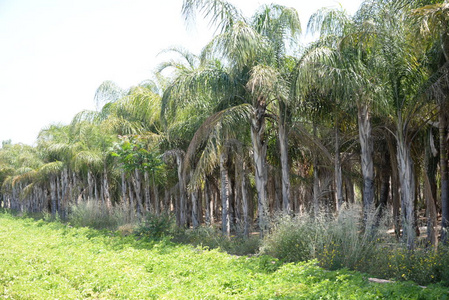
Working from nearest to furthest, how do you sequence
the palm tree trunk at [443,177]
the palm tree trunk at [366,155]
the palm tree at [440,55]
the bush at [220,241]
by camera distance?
1. the palm tree at [440,55]
2. the palm tree trunk at [443,177]
3. the palm tree trunk at [366,155]
4. the bush at [220,241]

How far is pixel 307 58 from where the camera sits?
36.7 feet

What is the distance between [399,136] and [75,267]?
26.8 ft

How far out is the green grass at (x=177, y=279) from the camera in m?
6.06

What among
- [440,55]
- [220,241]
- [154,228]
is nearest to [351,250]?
[220,241]

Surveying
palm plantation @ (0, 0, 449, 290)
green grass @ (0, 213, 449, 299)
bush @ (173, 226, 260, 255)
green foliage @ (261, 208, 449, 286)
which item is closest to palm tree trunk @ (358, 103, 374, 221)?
palm plantation @ (0, 0, 449, 290)

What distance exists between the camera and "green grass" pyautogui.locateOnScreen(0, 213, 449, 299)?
6.06m

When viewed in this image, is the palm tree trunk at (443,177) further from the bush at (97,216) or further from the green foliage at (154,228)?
the bush at (97,216)

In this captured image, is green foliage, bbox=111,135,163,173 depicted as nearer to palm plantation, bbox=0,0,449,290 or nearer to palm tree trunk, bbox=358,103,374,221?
palm plantation, bbox=0,0,449,290

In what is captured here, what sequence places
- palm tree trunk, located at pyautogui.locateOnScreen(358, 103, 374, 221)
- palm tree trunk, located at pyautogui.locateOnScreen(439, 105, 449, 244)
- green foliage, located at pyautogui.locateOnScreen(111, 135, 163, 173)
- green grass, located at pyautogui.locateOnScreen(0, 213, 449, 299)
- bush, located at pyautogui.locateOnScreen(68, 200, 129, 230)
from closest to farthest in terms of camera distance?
green grass, located at pyautogui.locateOnScreen(0, 213, 449, 299)
palm tree trunk, located at pyautogui.locateOnScreen(439, 105, 449, 244)
palm tree trunk, located at pyautogui.locateOnScreen(358, 103, 374, 221)
green foliage, located at pyautogui.locateOnScreen(111, 135, 163, 173)
bush, located at pyautogui.locateOnScreen(68, 200, 129, 230)

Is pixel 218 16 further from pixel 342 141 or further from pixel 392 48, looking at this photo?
pixel 342 141

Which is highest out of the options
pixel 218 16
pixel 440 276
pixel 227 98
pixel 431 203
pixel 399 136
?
pixel 218 16

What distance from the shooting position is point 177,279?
25.3ft

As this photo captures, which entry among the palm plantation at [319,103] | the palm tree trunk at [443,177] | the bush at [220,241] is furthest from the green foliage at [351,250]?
the palm tree trunk at [443,177]

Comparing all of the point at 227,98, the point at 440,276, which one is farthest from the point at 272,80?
the point at 440,276
